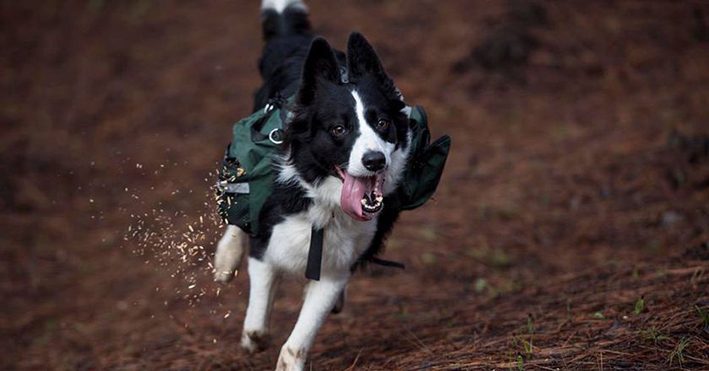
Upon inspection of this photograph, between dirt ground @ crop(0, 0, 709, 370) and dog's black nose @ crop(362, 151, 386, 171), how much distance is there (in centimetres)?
103

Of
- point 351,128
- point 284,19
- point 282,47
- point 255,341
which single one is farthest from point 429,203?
point 351,128

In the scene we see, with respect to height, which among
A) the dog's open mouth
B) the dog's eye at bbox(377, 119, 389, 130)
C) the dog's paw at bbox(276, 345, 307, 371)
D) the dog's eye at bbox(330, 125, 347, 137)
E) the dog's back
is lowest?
the dog's paw at bbox(276, 345, 307, 371)

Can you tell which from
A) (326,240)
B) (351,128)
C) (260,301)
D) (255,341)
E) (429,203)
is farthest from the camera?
(429,203)

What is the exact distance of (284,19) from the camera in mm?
5766

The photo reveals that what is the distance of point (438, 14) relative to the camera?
37.7ft

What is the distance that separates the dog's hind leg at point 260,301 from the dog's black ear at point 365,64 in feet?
3.67

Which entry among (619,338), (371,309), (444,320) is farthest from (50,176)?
(619,338)

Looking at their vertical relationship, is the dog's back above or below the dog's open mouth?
above

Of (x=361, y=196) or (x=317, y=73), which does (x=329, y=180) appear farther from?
(x=317, y=73)

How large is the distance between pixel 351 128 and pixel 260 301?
1.23 m

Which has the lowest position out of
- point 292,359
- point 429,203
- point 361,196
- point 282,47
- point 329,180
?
point 292,359

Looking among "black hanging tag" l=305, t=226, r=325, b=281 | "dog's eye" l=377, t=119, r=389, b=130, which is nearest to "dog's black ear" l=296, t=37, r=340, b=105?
"dog's eye" l=377, t=119, r=389, b=130

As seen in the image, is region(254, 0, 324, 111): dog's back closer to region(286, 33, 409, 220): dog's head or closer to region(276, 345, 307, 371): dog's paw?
region(286, 33, 409, 220): dog's head

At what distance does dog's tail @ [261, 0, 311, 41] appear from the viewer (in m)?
5.77
